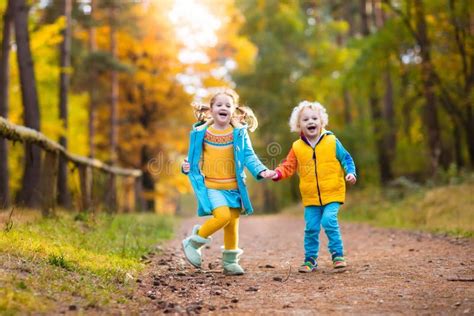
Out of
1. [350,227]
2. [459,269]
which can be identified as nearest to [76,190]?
[350,227]

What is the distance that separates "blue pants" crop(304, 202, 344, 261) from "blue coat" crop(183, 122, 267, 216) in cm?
69

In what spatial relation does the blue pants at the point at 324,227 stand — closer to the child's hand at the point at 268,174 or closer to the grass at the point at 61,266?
the child's hand at the point at 268,174

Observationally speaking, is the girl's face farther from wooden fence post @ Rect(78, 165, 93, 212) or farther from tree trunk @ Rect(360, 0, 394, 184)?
tree trunk @ Rect(360, 0, 394, 184)

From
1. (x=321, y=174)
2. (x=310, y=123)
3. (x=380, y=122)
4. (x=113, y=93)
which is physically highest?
(x=113, y=93)

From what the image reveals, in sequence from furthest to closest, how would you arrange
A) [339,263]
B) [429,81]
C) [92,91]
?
[92,91] → [429,81] → [339,263]

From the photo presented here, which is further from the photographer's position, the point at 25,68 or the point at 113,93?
the point at 113,93

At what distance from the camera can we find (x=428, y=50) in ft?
51.4

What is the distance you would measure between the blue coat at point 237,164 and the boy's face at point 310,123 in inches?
25.9

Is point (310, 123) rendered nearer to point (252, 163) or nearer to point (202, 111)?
point (252, 163)

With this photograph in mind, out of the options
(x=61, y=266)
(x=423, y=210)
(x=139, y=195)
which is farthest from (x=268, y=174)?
(x=139, y=195)

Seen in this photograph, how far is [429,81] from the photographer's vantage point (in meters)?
15.9

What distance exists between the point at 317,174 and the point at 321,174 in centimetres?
4

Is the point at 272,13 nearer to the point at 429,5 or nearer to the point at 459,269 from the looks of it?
the point at 429,5

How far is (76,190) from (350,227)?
5.63 m
